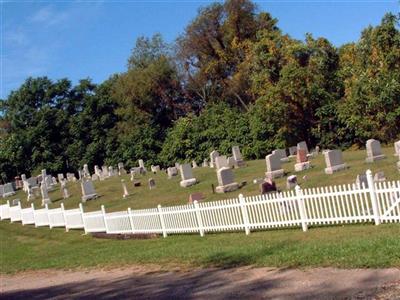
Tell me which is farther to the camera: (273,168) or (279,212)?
(273,168)

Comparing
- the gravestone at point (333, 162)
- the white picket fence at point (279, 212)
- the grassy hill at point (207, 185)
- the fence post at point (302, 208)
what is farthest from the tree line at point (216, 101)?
the fence post at point (302, 208)

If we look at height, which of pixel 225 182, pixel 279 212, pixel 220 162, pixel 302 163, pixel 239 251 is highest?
pixel 220 162

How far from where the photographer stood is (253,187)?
25016 millimetres

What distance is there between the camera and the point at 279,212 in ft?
49.0

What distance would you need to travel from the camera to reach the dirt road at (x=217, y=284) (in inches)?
294

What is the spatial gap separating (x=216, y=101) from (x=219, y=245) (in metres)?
47.0

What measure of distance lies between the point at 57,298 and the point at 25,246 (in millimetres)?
15101

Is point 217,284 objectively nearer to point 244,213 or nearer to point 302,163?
point 244,213

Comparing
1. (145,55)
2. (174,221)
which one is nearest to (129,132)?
(145,55)

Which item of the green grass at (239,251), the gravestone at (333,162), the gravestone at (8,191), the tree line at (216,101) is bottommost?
the green grass at (239,251)

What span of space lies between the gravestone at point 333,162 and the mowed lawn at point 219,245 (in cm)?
43

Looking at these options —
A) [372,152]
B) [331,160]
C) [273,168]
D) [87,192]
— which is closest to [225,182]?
[273,168]

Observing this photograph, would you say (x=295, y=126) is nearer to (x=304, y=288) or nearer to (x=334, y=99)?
(x=334, y=99)

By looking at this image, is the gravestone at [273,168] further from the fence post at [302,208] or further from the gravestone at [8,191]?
the gravestone at [8,191]
